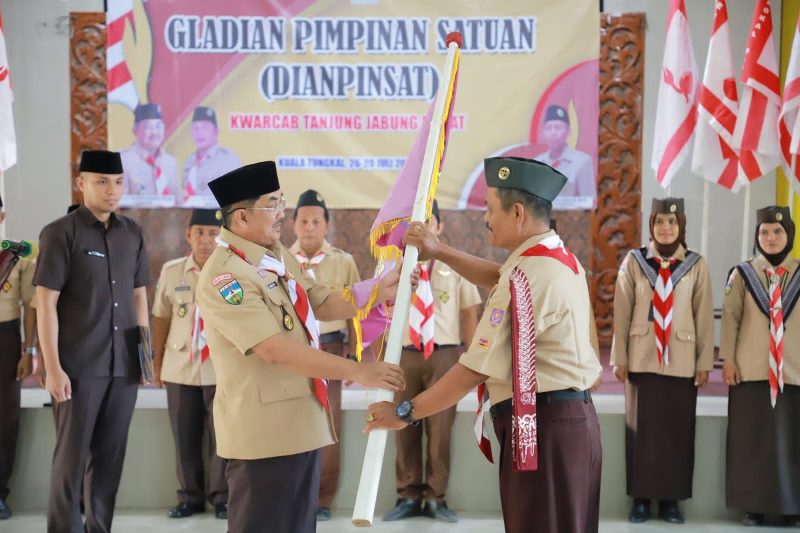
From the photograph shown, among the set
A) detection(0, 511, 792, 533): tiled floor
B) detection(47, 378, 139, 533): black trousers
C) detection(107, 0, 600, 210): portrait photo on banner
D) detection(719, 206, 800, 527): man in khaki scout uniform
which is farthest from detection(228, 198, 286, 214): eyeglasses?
detection(107, 0, 600, 210): portrait photo on banner

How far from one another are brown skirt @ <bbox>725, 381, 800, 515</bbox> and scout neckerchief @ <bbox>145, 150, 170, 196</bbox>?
393cm

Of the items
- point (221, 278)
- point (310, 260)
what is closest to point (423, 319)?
point (310, 260)

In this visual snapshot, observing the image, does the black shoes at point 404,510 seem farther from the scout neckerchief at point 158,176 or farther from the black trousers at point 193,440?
the scout neckerchief at point 158,176

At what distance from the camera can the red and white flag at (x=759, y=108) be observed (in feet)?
16.7

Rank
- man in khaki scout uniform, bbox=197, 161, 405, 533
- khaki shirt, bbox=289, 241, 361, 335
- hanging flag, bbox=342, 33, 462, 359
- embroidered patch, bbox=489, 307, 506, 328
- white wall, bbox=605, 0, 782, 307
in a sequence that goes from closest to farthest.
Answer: embroidered patch, bbox=489, 307, 506, 328, man in khaki scout uniform, bbox=197, 161, 405, 533, hanging flag, bbox=342, 33, 462, 359, khaki shirt, bbox=289, 241, 361, 335, white wall, bbox=605, 0, 782, 307

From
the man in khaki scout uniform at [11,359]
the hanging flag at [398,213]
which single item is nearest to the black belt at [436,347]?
the hanging flag at [398,213]

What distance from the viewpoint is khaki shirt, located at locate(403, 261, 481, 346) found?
463 centimetres

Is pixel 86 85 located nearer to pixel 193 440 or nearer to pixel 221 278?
pixel 193 440

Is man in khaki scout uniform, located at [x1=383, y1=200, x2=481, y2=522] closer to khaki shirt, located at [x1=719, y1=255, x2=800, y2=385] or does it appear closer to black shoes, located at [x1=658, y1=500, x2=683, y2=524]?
black shoes, located at [x1=658, y1=500, x2=683, y2=524]

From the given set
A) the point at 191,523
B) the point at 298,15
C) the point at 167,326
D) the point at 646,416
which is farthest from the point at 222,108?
the point at 646,416

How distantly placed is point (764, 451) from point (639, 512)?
691 millimetres

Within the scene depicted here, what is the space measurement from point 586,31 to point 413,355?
273cm

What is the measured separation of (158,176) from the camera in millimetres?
6262

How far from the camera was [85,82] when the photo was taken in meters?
6.97
